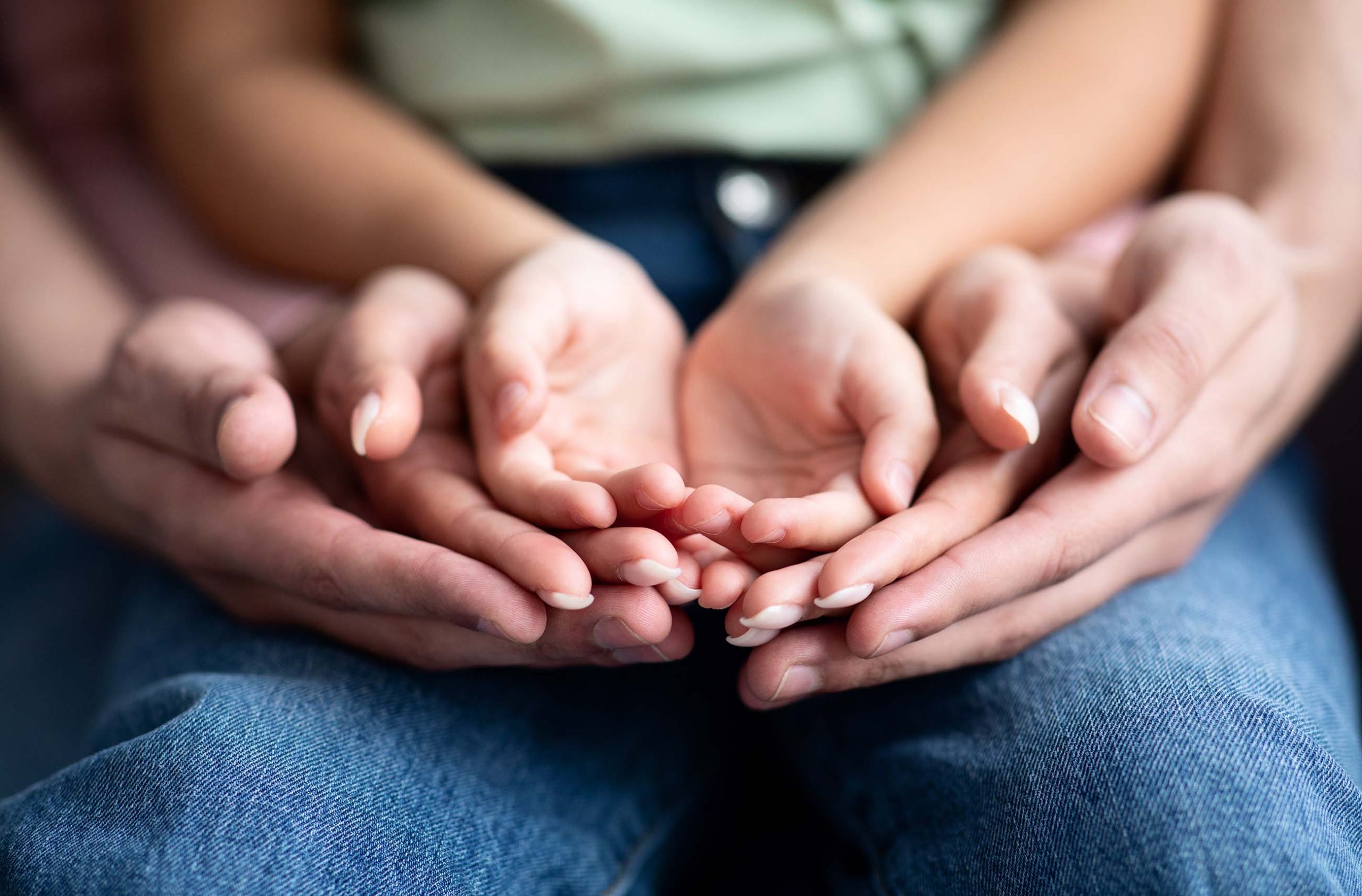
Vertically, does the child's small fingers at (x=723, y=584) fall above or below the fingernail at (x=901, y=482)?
below

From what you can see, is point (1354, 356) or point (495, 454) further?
point (1354, 356)

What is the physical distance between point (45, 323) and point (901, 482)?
738mm

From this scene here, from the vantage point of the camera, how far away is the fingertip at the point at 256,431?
1.84 ft

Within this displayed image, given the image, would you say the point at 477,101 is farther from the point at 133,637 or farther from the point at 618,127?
the point at 133,637

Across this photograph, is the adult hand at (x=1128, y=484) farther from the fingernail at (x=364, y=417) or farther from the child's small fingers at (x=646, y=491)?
the fingernail at (x=364, y=417)

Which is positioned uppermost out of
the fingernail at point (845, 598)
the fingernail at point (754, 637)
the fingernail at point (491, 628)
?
the fingernail at point (845, 598)

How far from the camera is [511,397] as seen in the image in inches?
22.3

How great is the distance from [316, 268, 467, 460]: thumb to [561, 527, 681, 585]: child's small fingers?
5.6 inches

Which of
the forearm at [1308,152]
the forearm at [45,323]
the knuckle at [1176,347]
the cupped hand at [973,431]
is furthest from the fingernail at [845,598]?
the forearm at [45,323]

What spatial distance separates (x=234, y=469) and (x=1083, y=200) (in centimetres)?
73

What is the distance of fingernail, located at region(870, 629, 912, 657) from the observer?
498 mm

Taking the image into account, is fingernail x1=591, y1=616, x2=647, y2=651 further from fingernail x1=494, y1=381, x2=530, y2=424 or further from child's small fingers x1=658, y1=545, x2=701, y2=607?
fingernail x1=494, y1=381, x2=530, y2=424

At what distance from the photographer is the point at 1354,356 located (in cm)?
105

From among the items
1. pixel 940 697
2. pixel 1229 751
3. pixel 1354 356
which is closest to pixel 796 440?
pixel 940 697
